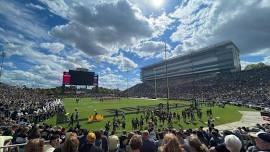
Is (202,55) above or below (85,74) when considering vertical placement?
above

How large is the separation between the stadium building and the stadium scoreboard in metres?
27.6

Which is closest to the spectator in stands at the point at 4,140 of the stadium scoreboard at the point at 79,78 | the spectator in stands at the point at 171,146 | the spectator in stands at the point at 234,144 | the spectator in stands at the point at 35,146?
Result: the spectator in stands at the point at 35,146

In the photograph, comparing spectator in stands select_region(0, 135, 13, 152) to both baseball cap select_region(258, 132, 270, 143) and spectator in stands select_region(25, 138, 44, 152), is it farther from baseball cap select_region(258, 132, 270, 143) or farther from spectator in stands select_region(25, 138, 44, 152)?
baseball cap select_region(258, 132, 270, 143)

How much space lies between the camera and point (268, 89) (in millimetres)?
62656

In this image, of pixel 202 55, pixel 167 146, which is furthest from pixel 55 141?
pixel 202 55

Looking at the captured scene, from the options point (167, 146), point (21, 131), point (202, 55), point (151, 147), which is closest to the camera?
point (167, 146)

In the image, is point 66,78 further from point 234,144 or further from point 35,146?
point 234,144

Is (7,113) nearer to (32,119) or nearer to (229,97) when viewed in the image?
(32,119)

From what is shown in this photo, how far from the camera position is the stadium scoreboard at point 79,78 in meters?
86.3

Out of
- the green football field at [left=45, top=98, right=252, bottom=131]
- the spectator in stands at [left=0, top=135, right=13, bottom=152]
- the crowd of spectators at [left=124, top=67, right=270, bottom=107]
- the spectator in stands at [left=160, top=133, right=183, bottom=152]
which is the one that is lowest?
the green football field at [left=45, top=98, right=252, bottom=131]

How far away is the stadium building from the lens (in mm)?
109062

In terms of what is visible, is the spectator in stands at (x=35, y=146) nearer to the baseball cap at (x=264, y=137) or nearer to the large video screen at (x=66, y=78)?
the baseball cap at (x=264, y=137)

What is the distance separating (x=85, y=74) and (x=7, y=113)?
220ft

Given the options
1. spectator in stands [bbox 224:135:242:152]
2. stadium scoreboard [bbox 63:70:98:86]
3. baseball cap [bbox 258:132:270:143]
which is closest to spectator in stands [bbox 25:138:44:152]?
spectator in stands [bbox 224:135:242:152]
